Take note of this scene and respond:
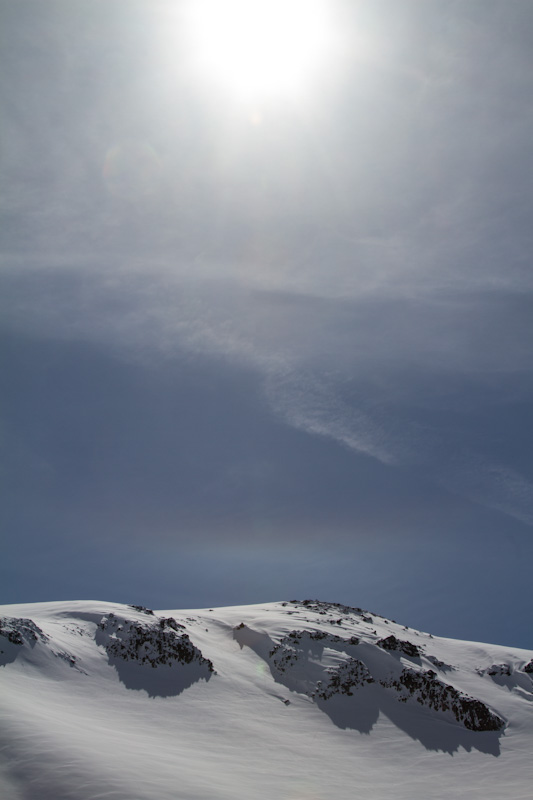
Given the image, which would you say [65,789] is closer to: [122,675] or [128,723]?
[128,723]

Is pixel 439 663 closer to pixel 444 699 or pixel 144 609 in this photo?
pixel 444 699

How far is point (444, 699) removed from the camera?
91.6ft

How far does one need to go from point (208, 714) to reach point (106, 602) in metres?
14.7

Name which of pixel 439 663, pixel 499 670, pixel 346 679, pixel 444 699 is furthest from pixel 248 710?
pixel 499 670

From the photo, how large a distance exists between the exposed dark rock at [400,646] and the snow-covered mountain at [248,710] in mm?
99

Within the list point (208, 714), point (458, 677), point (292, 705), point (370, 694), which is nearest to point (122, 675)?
point (208, 714)

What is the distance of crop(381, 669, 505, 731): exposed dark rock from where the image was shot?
26531mm

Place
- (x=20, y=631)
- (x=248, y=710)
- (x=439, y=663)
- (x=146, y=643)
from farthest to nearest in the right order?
1. (x=439, y=663)
2. (x=146, y=643)
3. (x=20, y=631)
4. (x=248, y=710)

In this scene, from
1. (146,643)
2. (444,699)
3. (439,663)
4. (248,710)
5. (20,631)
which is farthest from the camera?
(439,663)

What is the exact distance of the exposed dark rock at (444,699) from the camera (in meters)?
26.5

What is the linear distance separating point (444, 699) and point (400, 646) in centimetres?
619

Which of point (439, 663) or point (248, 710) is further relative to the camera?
point (439, 663)

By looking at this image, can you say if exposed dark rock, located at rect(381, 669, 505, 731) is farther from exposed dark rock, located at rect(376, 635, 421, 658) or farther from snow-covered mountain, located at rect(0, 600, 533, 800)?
exposed dark rock, located at rect(376, 635, 421, 658)

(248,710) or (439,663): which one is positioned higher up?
(439,663)
